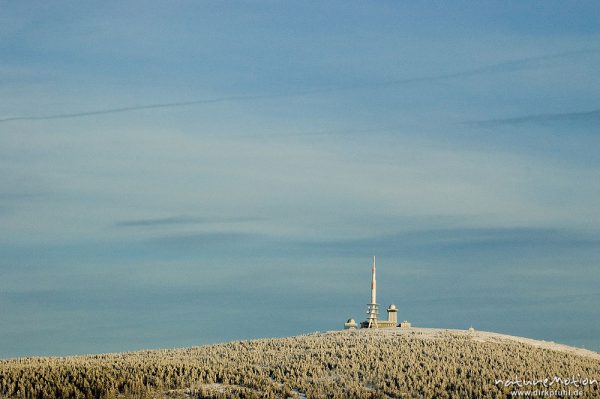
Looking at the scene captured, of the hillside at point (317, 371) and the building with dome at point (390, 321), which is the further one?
the building with dome at point (390, 321)

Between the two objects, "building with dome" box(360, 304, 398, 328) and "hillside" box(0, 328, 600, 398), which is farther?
"building with dome" box(360, 304, 398, 328)

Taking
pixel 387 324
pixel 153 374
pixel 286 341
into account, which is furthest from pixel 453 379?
pixel 387 324

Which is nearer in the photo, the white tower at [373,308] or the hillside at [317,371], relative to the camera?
the hillside at [317,371]

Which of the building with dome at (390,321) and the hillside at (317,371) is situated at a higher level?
the building with dome at (390,321)

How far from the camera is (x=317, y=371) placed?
4784cm

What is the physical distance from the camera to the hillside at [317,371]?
4378 cm

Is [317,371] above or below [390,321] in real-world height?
below

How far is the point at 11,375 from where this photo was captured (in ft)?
154

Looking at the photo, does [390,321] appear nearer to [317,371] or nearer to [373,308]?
[373,308]

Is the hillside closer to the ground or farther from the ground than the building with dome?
closer to the ground

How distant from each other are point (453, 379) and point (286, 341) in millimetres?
18984

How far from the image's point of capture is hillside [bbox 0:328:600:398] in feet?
144

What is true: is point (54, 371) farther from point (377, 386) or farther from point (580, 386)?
point (580, 386)

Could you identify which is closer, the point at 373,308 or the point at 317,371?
the point at 317,371
